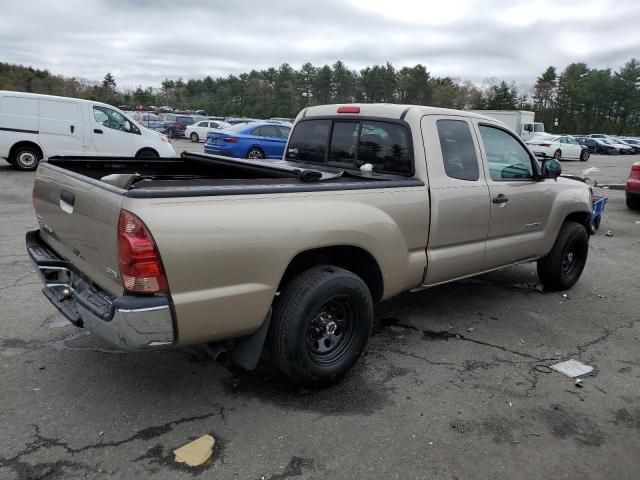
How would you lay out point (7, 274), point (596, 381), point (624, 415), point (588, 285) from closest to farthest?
point (624, 415), point (596, 381), point (7, 274), point (588, 285)

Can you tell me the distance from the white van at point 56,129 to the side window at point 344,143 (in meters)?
9.26

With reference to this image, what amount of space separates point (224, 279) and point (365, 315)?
1132 millimetres

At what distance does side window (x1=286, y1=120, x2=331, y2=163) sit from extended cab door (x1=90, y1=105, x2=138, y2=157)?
9636 mm

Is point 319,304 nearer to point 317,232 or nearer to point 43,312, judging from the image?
point 317,232

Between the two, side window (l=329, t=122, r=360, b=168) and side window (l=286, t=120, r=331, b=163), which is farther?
side window (l=286, t=120, r=331, b=163)

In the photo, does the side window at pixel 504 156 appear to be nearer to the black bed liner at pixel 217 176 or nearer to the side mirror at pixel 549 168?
the side mirror at pixel 549 168

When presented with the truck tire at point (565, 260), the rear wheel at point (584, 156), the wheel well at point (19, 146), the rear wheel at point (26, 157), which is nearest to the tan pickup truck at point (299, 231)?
the truck tire at point (565, 260)

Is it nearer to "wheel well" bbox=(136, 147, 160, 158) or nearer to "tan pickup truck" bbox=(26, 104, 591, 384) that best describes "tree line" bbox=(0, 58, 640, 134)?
"wheel well" bbox=(136, 147, 160, 158)

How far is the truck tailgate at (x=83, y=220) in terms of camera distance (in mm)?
2621

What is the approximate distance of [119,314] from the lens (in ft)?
8.25

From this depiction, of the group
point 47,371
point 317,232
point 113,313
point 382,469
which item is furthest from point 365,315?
point 47,371

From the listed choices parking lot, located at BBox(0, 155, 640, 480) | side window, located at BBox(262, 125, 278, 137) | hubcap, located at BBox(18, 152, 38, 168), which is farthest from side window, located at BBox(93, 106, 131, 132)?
parking lot, located at BBox(0, 155, 640, 480)

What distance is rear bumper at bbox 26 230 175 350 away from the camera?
8.24 feet

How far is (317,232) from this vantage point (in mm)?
3064
